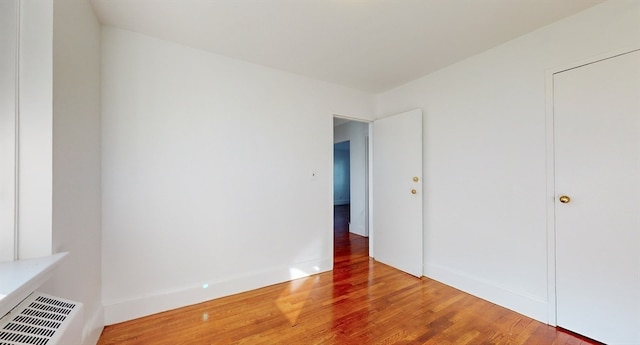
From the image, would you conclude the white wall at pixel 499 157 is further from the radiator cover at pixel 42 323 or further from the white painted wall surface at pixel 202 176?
the radiator cover at pixel 42 323

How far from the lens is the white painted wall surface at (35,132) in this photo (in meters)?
1.05

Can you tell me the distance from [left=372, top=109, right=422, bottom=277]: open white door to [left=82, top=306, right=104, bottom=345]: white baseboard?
2858 mm

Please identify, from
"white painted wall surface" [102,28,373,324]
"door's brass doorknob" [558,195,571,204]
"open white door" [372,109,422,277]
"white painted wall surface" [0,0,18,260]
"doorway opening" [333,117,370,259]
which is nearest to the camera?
"white painted wall surface" [0,0,18,260]

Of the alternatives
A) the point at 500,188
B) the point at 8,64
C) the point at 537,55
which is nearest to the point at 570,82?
the point at 537,55

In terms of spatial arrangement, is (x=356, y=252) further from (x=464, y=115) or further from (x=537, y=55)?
(x=537, y=55)

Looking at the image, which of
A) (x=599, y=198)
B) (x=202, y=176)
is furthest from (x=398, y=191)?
(x=202, y=176)

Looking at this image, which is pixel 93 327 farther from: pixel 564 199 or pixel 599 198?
pixel 599 198

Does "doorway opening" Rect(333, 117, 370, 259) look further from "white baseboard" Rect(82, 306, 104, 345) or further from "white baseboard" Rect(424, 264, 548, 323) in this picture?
"white baseboard" Rect(82, 306, 104, 345)

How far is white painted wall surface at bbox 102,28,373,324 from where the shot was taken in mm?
1859

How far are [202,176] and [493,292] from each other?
2916 millimetres

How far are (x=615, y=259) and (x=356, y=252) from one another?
255 centimetres

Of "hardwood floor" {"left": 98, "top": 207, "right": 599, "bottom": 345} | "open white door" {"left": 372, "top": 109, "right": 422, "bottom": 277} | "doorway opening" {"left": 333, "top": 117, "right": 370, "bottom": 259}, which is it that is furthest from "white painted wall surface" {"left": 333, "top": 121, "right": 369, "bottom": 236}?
"hardwood floor" {"left": 98, "top": 207, "right": 599, "bottom": 345}

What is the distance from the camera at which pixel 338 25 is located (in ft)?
6.04

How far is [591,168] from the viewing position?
1666mm
